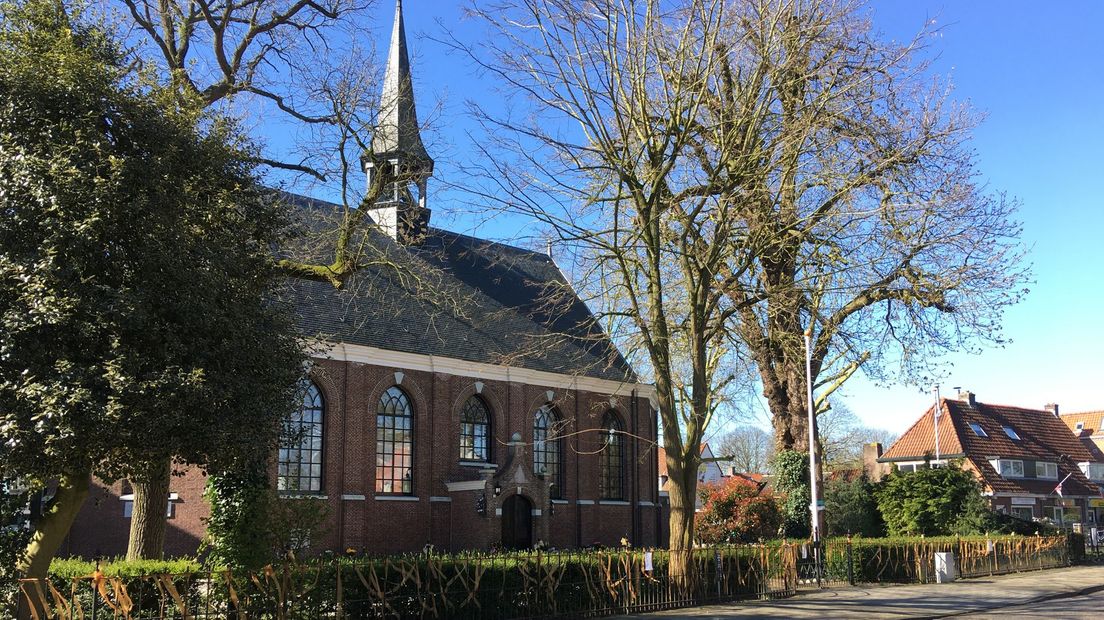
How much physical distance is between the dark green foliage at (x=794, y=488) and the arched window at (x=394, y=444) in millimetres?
12423

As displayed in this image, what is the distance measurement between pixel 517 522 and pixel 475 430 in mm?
3780

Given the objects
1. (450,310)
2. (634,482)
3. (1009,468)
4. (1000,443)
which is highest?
(450,310)

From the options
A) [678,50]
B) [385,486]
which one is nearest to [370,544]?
[385,486]

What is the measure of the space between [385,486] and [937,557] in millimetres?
17477

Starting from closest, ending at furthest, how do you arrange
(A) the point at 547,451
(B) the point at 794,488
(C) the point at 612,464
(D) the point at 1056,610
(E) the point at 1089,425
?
(D) the point at 1056,610
(B) the point at 794,488
(A) the point at 547,451
(C) the point at 612,464
(E) the point at 1089,425

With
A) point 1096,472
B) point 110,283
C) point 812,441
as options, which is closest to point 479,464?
point 812,441

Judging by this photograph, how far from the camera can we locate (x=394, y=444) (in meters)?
31.4

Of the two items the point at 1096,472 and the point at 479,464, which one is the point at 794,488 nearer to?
the point at 479,464

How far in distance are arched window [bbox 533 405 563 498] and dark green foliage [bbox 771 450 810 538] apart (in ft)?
31.2

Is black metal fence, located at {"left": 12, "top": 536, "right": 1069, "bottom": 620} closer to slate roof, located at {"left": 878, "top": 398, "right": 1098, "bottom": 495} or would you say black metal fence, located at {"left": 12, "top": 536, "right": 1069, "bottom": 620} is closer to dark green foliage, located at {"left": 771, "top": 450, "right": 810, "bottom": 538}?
dark green foliage, located at {"left": 771, "top": 450, "right": 810, "bottom": 538}

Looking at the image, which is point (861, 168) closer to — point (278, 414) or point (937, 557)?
point (937, 557)

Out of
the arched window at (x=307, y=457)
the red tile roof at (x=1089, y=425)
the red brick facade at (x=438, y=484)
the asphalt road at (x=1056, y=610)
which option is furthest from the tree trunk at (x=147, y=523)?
the red tile roof at (x=1089, y=425)

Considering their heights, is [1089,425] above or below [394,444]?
above

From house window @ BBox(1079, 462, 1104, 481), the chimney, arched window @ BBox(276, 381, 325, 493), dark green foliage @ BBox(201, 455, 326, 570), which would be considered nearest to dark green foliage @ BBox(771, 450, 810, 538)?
arched window @ BBox(276, 381, 325, 493)
